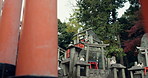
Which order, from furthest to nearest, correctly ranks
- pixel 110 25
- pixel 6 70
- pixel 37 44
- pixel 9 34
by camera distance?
pixel 110 25 → pixel 9 34 → pixel 6 70 → pixel 37 44

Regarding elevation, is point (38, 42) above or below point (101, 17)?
below

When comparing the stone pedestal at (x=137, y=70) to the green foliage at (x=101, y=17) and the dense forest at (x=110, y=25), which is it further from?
the green foliage at (x=101, y=17)

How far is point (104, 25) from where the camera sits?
1745 centimetres

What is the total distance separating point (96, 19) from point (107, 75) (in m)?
8.48

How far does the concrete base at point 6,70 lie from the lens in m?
1.92

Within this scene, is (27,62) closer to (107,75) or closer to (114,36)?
→ (107,75)

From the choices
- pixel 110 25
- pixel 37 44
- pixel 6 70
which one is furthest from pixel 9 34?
pixel 110 25

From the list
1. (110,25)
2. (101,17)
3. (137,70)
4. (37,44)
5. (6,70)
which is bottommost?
(137,70)

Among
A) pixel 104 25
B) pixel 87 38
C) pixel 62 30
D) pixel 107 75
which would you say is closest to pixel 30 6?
pixel 107 75

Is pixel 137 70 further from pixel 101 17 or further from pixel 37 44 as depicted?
pixel 37 44

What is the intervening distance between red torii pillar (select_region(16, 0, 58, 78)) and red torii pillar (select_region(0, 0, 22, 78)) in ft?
1.54

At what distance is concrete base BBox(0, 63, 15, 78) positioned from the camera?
1.92 metres

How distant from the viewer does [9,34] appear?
238 centimetres

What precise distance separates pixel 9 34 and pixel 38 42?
35.8 inches
